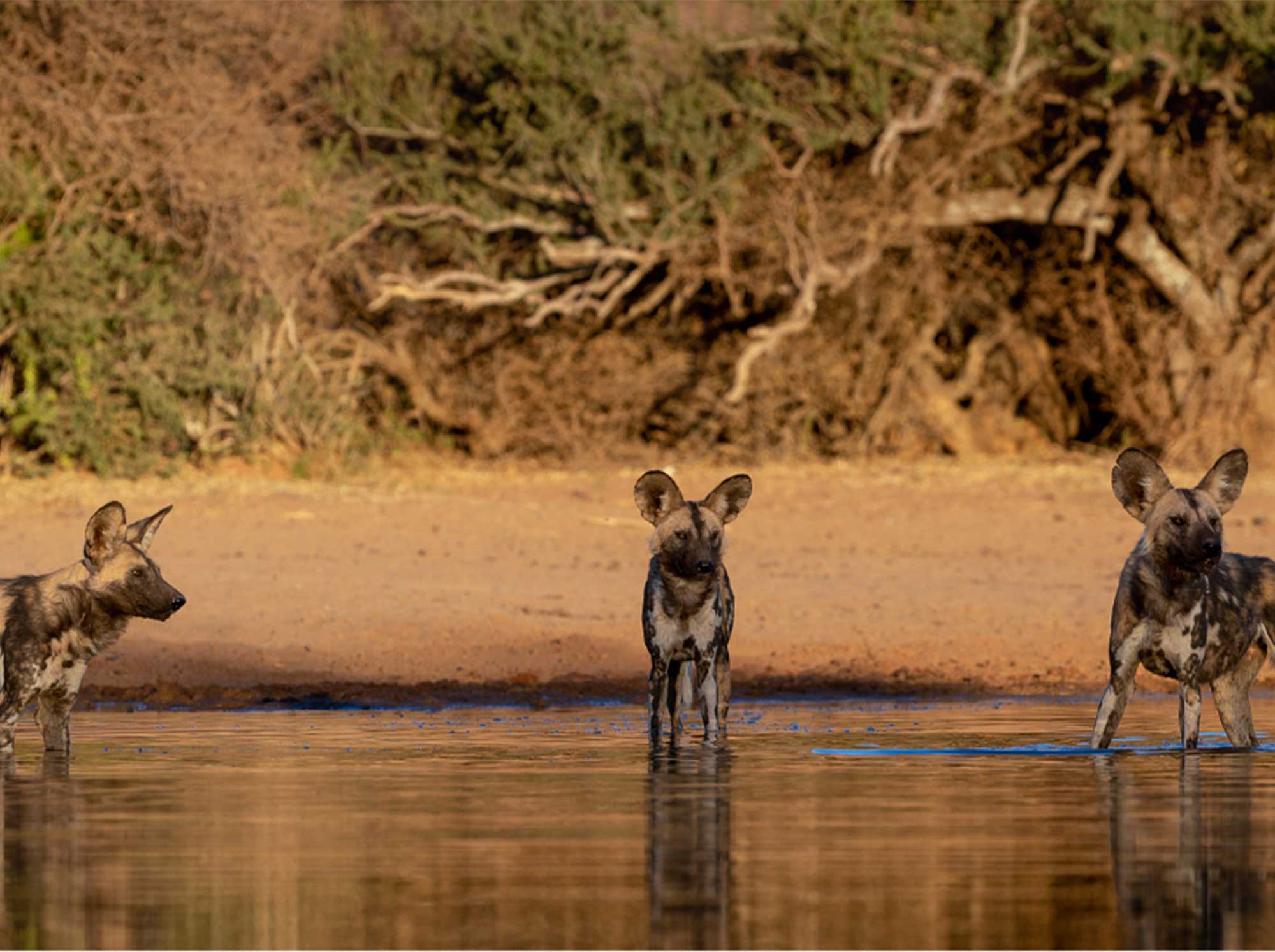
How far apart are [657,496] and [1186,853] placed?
3897 mm

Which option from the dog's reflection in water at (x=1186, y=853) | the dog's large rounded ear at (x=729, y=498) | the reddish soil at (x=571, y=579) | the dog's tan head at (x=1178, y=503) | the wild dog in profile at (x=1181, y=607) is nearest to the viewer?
the dog's reflection in water at (x=1186, y=853)

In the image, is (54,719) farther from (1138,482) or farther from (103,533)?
(1138,482)

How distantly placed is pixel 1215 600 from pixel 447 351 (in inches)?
797

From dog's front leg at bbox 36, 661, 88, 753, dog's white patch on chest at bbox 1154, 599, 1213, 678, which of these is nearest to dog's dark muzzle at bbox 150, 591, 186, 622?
dog's front leg at bbox 36, 661, 88, 753

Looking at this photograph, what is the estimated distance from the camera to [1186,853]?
6.86 meters

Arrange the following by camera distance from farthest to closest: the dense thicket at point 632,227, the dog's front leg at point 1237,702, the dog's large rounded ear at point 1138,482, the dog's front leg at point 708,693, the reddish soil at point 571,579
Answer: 1. the dense thicket at point 632,227
2. the reddish soil at point 571,579
3. the dog's front leg at point 708,693
4. the dog's front leg at point 1237,702
5. the dog's large rounded ear at point 1138,482

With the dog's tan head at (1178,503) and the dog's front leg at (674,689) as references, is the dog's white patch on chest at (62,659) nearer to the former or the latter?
the dog's front leg at (674,689)

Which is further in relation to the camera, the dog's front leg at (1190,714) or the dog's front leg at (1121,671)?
the dog's front leg at (1190,714)

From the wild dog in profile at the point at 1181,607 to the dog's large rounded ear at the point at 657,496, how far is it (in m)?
1.90

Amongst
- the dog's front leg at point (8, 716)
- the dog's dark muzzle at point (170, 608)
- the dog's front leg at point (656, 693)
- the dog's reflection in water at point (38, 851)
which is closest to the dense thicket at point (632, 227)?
the dog's dark muzzle at point (170, 608)

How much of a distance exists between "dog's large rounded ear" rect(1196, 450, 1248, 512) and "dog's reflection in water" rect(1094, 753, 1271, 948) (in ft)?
3.48

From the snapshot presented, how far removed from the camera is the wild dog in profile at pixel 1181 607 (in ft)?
31.5

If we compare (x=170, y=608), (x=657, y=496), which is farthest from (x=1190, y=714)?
(x=170, y=608)

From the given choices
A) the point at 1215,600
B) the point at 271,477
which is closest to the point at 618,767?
the point at 1215,600
